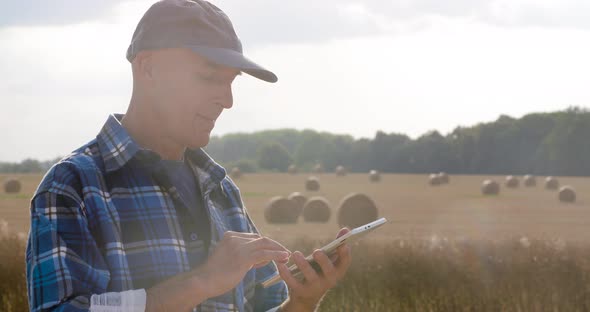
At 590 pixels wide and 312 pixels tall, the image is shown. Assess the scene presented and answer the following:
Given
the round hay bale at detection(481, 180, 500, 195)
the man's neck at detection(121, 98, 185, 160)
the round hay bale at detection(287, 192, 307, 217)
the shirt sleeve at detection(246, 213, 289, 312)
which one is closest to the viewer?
the man's neck at detection(121, 98, 185, 160)

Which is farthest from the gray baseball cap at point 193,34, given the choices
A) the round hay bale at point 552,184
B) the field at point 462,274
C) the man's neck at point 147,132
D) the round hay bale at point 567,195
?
the round hay bale at point 552,184

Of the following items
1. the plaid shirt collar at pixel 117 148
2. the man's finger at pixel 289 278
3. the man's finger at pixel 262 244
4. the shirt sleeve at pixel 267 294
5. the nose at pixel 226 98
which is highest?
the nose at pixel 226 98

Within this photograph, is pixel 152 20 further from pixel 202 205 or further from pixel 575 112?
pixel 575 112

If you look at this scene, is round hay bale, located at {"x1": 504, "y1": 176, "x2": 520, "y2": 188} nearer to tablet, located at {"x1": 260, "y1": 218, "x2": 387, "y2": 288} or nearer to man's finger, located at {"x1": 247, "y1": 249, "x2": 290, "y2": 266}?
tablet, located at {"x1": 260, "y1": 218, "x2": 387, "y2": 288}

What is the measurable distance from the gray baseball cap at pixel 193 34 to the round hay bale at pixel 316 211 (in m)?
29.8

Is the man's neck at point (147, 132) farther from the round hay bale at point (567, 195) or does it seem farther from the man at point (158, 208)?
the round hay bale at point (567, 195)

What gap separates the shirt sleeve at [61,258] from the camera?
293cm

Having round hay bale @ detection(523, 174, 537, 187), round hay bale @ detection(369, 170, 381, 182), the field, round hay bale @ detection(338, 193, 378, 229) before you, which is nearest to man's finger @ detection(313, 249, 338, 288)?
the field

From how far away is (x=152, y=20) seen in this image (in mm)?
3330

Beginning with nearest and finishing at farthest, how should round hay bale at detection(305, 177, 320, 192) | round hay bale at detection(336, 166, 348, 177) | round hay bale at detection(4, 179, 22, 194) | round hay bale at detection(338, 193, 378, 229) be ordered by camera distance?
round hay bale at detection(338, 193, 378, 229)
round hay bale at detection(4, 179, 22, 194)
round hay bale at detection(305, 177, 320, 192)
round hay bale at detection(336, 166, 348, 177)

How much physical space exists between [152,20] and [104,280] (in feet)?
3.25

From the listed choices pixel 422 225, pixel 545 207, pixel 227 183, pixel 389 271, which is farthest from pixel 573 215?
pixel 227 183

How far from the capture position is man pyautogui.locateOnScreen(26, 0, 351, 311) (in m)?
2.96

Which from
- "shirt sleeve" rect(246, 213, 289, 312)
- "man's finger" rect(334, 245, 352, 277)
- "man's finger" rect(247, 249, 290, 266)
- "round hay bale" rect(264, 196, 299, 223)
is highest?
"man's finger" rect(247, 249, 290, 266)
